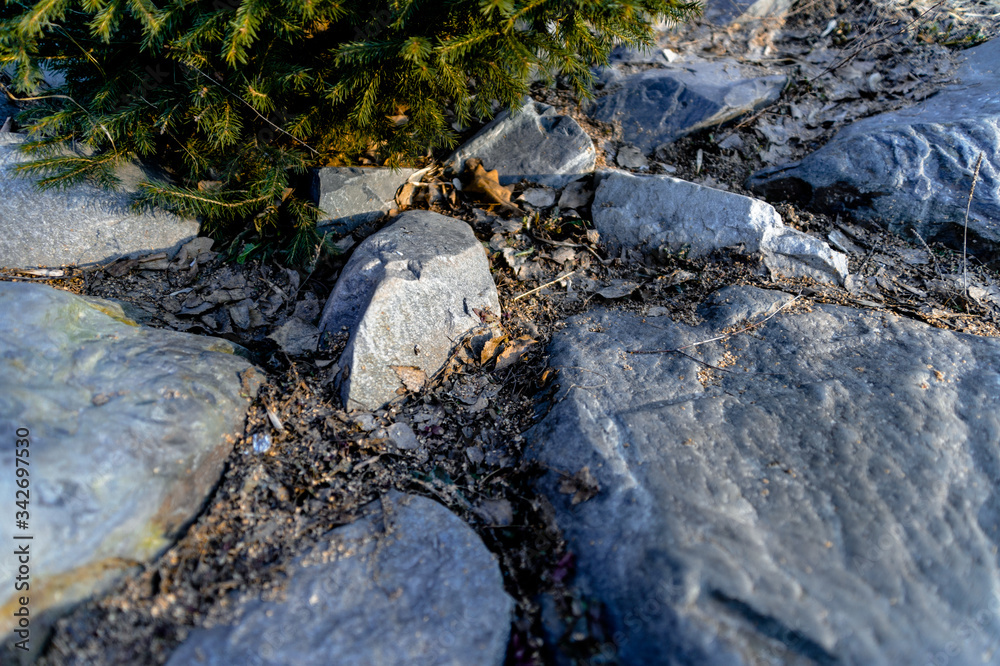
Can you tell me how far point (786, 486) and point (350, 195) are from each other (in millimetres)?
2750

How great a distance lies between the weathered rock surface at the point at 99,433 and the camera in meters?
1.83

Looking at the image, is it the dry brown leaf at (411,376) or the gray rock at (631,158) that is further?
the gray rock at (631,158)

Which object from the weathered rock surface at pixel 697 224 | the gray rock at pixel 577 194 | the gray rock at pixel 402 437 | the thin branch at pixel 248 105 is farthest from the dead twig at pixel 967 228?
the thin branch at pixel 248 105

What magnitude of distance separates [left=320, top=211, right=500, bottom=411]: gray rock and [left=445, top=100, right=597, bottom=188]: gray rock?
2.67 ft

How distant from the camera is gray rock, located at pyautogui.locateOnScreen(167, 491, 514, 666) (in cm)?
176

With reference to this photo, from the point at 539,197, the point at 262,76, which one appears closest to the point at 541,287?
the point at 539,197

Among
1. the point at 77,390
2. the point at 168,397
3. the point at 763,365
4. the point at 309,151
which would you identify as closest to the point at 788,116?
the point at 763,365

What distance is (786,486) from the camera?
6.93 feet

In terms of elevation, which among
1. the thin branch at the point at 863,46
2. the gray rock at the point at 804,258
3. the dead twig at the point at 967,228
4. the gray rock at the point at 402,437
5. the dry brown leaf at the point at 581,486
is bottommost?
the gray rock at the point at 402,437

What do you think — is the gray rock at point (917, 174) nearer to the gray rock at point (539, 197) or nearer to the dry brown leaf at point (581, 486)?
the gray rock at point (539, 197)

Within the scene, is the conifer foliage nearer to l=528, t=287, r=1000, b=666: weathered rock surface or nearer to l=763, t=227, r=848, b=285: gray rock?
l=763, t=227, r=848, b=285: gray rock

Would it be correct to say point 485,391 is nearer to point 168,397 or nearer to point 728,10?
point 168,397

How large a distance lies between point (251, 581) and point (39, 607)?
2.11 ft

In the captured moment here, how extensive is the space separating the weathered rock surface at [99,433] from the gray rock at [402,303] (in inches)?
20.4
